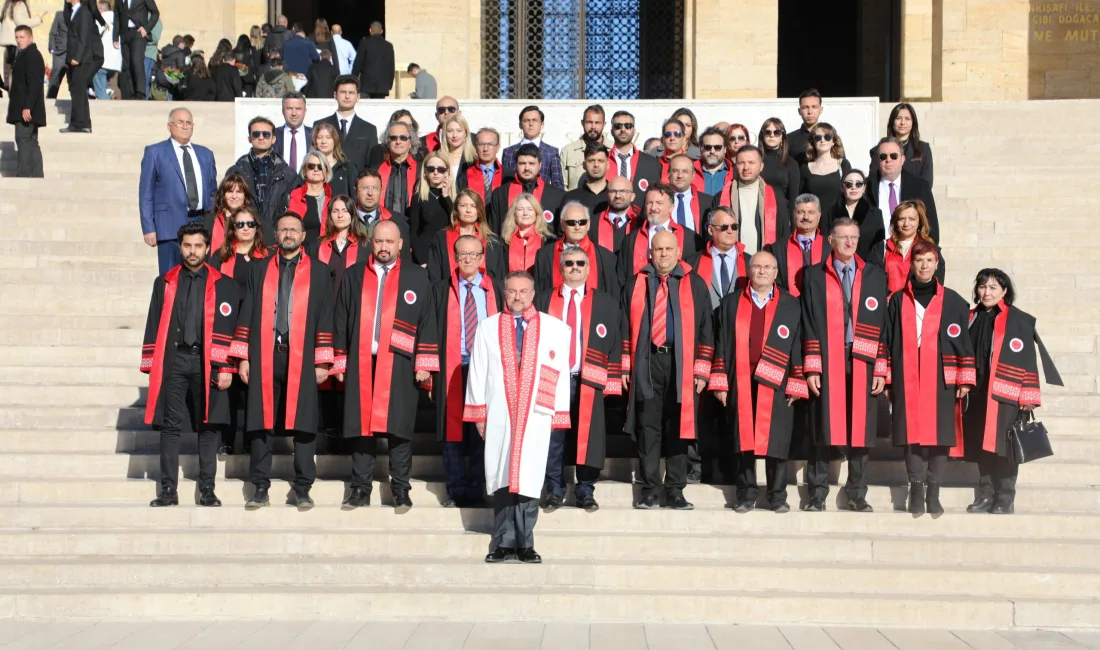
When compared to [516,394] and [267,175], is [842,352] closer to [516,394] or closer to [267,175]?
[516,394]

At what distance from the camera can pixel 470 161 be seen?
11258 mm

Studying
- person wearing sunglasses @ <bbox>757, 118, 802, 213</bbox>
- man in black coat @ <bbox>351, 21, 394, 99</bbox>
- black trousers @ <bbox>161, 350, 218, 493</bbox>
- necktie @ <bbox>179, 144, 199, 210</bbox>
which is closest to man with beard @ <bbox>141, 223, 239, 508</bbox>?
black trousers @ <bbox>161, 350, 218, 493</bbox>

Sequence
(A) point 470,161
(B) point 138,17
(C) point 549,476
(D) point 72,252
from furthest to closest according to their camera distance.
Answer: (B) point 138,17
(D) point 72,252
(A) point 470,161
(C) point 549,476

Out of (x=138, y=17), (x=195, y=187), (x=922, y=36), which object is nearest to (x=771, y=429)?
(x=195, y=187)

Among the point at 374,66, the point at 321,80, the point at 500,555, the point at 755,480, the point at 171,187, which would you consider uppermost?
the point at 374,66

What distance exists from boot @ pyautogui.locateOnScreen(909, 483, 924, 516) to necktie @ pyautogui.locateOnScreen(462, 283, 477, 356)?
119 inches

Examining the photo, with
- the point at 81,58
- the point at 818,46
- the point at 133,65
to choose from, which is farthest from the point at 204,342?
the point at 818,46

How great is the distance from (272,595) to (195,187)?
13.3ft

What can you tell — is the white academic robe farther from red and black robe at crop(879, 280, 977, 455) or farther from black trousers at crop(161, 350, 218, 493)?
red and black robe at crop(879, 280, 977, 455)

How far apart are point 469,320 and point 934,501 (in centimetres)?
323

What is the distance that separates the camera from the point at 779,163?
11391 mm

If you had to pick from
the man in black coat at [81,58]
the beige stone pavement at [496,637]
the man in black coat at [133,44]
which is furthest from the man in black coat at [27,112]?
the beige stone pavement at [496,637]

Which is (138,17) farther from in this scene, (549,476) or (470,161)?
(549,476)

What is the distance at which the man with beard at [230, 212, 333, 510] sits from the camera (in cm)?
944
